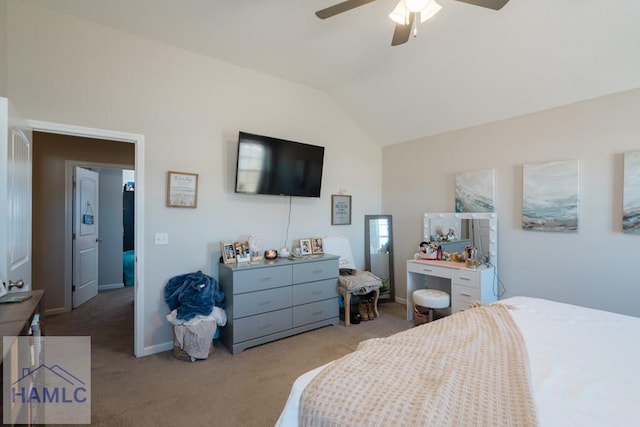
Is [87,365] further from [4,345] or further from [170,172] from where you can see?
[4,345]

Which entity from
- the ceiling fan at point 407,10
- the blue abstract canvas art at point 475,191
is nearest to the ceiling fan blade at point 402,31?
the ceiling fan at point 407,10

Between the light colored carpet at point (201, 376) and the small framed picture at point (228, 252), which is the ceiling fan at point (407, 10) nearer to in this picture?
the small framed picture at point (228, 252)

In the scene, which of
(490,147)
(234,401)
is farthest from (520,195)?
(234,401)

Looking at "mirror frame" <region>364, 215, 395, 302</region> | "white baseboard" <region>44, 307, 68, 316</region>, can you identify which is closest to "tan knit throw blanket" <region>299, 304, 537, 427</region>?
Answer: "mirror frame" <region>364, 215, 395, 302</region>

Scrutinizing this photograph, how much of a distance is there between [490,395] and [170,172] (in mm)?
2932

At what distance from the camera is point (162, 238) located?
9.31ft

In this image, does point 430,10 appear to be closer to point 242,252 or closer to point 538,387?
point 538,387

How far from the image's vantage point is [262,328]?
293 cm

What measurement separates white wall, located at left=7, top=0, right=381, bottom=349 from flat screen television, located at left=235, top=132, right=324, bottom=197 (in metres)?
0.20

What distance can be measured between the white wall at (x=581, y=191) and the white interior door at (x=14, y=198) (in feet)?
13.0

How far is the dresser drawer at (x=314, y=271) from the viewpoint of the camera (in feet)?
10.5

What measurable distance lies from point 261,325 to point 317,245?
123 cm

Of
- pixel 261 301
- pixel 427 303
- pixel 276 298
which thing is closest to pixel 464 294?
pixel 427 303

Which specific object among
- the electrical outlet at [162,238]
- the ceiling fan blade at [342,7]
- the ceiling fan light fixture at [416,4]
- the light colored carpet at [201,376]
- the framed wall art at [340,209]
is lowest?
the light colored carpet at [201,376]
